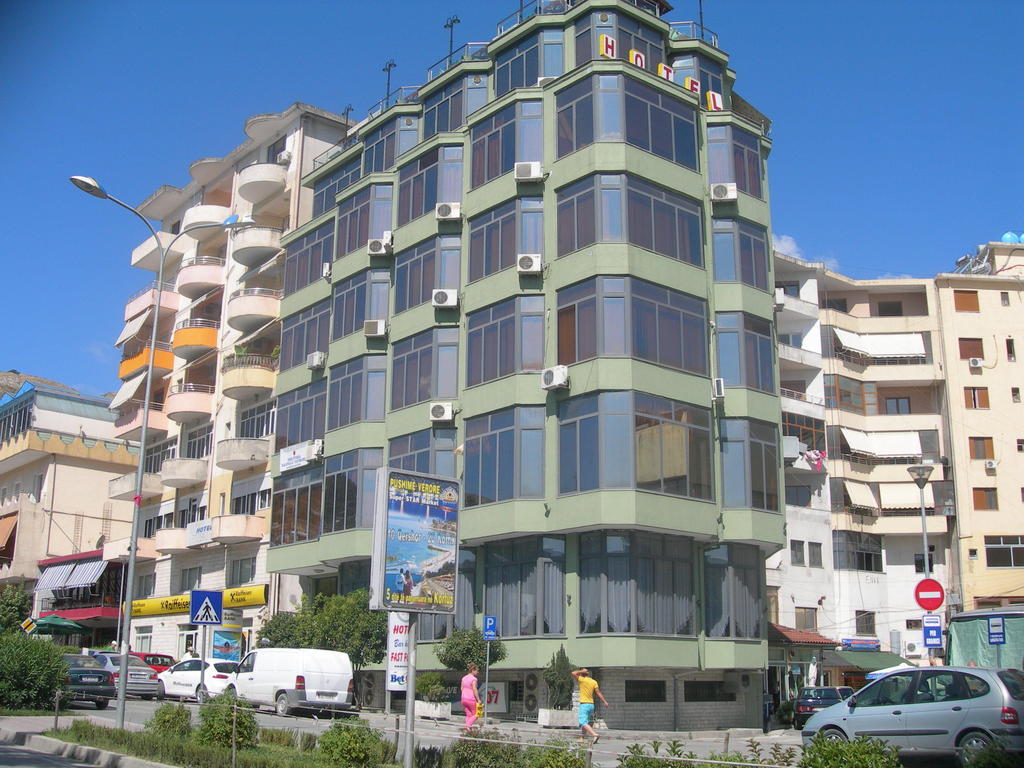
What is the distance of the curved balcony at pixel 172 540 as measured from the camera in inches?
1916

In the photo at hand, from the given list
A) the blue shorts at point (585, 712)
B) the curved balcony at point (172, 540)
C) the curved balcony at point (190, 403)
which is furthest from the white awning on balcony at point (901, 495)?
the blue shorts at point (585, 712)

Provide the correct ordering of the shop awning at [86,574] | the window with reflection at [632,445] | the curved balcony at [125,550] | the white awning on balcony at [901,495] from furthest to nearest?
the shop awning at [86,574] → the curved balcony at [125,550] → the white awning on balcony at [901,495] → the window with reflection at [632,445]

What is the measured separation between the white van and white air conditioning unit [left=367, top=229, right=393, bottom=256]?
14.3 meters

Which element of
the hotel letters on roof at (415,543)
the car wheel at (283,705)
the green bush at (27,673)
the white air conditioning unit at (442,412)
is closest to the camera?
the hotel letters on roof at (415,543)

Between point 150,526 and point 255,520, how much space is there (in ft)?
44.7

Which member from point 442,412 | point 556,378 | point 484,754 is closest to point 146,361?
point 442,412

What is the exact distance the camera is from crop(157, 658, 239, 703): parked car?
31.5 m

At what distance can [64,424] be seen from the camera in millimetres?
64812

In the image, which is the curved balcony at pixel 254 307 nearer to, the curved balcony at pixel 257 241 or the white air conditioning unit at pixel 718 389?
the curved balcony at pixel 257 241

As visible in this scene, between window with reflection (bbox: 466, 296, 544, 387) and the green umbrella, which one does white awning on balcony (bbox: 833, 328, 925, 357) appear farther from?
the green umbrella

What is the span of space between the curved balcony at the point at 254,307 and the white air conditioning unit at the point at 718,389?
70.5 ft

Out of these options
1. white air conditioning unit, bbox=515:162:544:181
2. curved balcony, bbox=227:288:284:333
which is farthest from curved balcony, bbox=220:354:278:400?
white air conditioning unit, bbox=515:162:544:181

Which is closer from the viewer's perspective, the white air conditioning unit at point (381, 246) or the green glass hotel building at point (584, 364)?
the green glass hotel building at point (584, 364)

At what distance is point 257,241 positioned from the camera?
1884 inches
